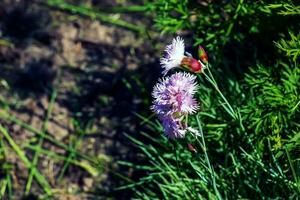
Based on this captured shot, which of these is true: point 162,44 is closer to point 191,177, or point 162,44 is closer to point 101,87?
point 101,87

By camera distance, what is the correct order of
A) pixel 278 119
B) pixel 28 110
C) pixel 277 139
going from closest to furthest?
pixel 277 139
pixel 278 119
pixel 28 110

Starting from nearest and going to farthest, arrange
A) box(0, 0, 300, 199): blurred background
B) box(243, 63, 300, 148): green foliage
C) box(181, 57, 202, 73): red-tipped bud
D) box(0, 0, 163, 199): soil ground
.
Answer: box(181, 57, 202, 73): red-tipped bud < box(243, 63, 300, 148): green foliage < box(0, 0, 300, 199): blurred background < box(0, 0, 163, 199): soil ground

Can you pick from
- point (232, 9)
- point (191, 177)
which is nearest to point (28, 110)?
point (191, 177)

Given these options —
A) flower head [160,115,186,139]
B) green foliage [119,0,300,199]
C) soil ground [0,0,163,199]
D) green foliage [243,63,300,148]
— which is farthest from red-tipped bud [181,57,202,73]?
soil ground [0,0,163,199]

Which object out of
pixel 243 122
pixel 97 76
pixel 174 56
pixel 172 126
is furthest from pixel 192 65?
pixel 97 76

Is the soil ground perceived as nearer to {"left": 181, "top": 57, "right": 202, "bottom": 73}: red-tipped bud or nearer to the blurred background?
the blurred background
